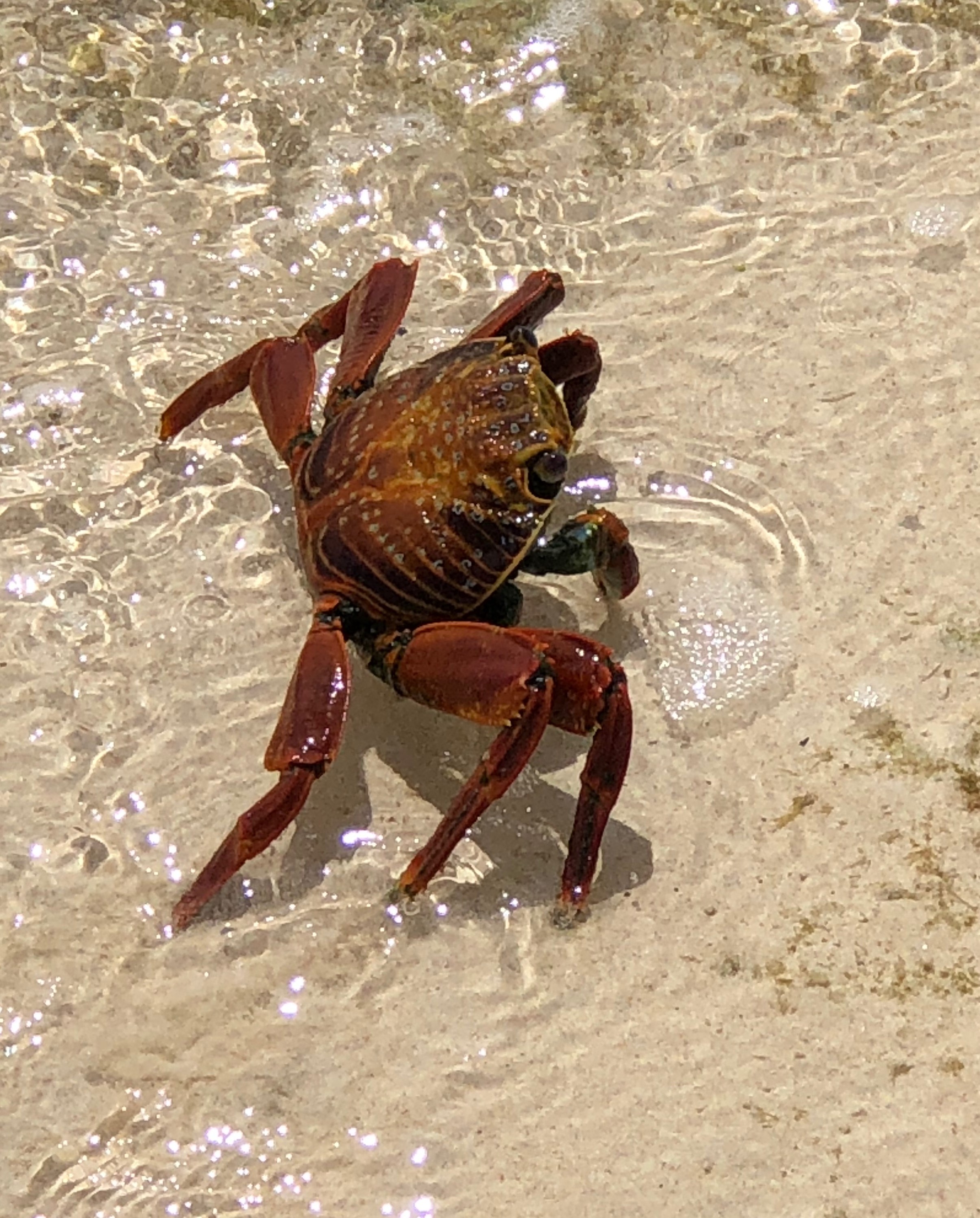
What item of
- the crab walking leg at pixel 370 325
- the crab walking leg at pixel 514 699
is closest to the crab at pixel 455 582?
the crab walking leg at pixel 514 699

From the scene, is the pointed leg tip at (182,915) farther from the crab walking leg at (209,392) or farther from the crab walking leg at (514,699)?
the crab walking leg at (209,392)

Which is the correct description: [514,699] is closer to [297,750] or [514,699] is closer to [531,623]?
[297,750]

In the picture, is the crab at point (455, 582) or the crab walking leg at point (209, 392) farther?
the crab walking leg at point (209, 392)

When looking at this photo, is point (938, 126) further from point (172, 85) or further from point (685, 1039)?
point (685, 1039)

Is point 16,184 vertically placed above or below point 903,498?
above

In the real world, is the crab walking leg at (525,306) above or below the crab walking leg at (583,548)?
above

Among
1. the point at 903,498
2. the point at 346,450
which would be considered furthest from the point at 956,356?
the point at 346,450
